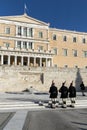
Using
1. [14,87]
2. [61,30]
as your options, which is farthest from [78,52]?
[14,87]

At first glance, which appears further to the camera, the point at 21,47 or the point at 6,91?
the point at 21,47

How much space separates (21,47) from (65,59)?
12.7m

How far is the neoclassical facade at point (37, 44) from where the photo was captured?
5922 centimetres

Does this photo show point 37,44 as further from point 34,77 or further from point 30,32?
point 34,77

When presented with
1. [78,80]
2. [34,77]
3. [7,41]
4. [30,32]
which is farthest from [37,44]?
[34,77]

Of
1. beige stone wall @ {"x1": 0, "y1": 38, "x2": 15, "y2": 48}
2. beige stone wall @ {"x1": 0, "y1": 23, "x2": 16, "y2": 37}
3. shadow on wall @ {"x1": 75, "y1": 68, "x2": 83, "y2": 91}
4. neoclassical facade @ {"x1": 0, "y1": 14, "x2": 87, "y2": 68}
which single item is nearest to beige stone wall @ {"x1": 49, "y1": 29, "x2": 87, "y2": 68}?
neoclassical facade @ {"x1": 0, "y1": 14, "x2": 87, "y2": 68}

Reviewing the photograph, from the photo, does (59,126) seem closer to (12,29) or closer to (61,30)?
(12,29)

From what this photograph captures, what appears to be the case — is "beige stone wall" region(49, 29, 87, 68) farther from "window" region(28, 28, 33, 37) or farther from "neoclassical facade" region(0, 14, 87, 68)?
"window" region(28, 28, 33, 37)

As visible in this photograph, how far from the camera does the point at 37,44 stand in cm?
6569

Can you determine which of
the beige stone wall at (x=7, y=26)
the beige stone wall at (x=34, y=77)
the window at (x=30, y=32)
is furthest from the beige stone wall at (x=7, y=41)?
the beige stone wall at (x=34, y=77)

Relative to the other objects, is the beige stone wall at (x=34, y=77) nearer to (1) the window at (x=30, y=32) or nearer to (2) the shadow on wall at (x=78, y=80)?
(2) the shadow on wall at (x=78, y=80)

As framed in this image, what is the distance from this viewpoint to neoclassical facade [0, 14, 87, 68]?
59.2 m

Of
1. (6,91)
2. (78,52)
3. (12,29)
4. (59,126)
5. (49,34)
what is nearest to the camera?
(59,126)

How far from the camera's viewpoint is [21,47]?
6306cm
